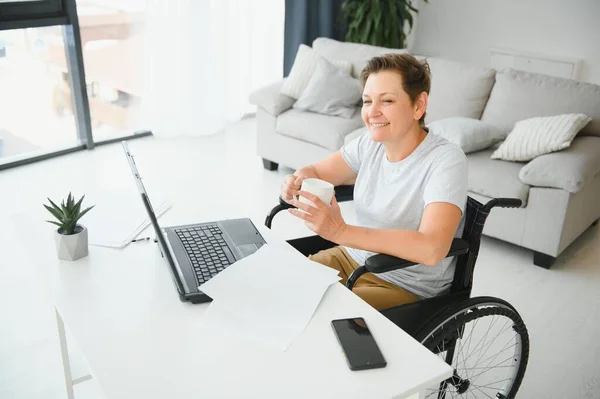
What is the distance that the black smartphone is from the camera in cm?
125

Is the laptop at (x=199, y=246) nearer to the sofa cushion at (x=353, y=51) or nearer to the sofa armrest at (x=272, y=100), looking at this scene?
the sofa armrest at (x=272, y=100)

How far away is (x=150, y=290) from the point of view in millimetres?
1489

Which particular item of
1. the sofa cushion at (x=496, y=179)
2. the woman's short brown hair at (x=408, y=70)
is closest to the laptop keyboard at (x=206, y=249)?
the woman's short brown hair at (x=408, y=70)

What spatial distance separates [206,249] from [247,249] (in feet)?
0.36

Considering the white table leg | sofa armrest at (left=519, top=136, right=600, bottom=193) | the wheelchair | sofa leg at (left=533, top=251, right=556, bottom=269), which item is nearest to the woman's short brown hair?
the wheelchair

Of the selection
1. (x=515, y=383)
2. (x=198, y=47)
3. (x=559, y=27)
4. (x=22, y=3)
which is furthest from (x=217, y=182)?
(x=559, y=27)

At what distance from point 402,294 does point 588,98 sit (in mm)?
1929

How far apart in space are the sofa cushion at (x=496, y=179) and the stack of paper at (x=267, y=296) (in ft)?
5.37

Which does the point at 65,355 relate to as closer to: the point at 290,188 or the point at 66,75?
the point at 290,188

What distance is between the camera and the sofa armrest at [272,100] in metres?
3.84

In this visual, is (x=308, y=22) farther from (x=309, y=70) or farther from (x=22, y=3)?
(x=22, y=3)

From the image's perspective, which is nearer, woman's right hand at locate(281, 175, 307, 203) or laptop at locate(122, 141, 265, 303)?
laptop at locate(122, 141, 265, 303)

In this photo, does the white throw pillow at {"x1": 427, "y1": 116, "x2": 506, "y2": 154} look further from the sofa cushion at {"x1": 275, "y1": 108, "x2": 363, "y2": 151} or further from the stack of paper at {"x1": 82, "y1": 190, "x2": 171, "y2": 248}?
the stack of paper at {"x1": 82, "y1": 190, "x2": 171, "y2": 248}

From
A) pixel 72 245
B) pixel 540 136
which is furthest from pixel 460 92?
pixel 72 245
